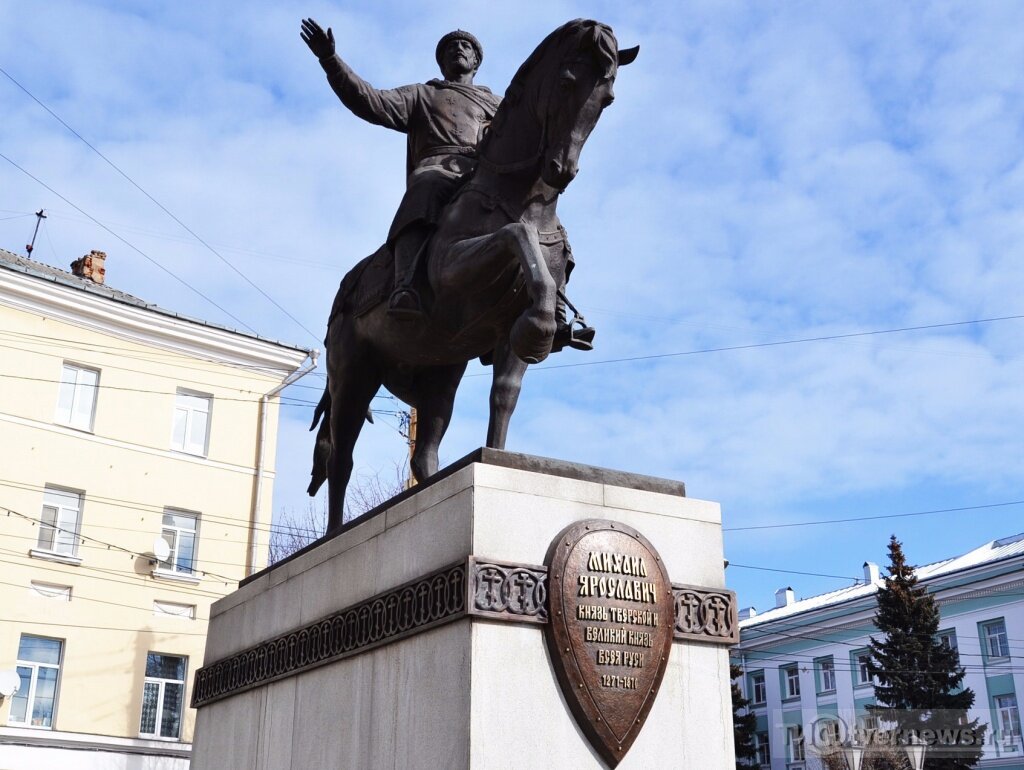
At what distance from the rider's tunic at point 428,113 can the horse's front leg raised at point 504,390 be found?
58.3 inches

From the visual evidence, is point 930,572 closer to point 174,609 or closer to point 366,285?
point 174,609

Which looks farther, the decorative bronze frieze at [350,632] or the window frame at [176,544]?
the window frame at [176,544]

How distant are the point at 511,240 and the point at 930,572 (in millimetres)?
41762

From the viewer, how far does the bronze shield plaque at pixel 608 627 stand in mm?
4758

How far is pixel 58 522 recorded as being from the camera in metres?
23.2

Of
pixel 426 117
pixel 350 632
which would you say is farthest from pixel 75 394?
Answer: pixel 350 632

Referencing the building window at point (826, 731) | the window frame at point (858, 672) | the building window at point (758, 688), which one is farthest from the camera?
the building window at point (758, 688)

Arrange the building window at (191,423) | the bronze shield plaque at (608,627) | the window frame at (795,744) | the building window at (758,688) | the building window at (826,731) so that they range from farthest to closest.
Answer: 1. the building window at (758,688)
2. the window frame at (795,744)
3. the building window at (826,731)
4. the building window at (191,423)
5. the bronze shield plaque at (608,627)

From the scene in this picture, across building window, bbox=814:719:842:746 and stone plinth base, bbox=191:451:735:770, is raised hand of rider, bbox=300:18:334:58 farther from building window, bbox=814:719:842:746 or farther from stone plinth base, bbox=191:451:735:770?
building window, bbox=814:719:842:746

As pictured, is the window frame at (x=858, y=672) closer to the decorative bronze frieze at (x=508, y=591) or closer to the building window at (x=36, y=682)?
the building window at (x=36, y=682)

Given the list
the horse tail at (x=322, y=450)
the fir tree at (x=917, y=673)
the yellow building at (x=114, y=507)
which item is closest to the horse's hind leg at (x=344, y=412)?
the horse tail at (x=322, y=450)

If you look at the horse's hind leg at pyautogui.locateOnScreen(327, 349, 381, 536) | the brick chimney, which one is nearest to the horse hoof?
the horse's hind leg at pyautogui.locateOnScreen(327, 349, 381, 536)

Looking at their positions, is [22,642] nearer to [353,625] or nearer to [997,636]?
[353,625]

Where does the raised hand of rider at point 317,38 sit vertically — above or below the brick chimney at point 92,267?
below
